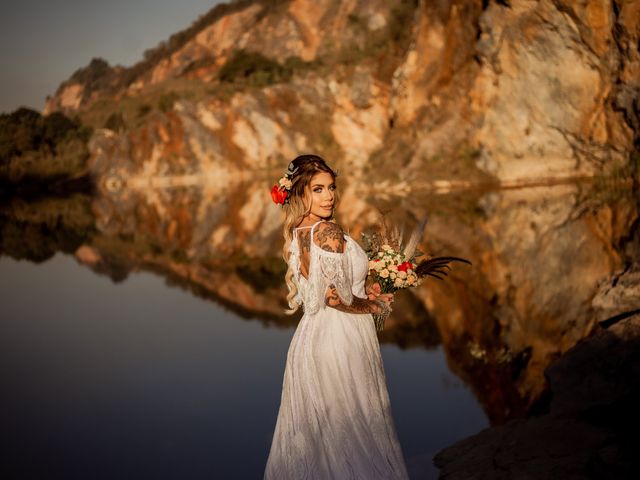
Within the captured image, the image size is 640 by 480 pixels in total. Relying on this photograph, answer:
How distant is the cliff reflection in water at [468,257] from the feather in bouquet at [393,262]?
604mm

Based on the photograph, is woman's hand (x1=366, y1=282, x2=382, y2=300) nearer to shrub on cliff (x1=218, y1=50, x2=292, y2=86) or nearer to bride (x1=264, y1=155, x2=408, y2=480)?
bride (x1=264, y1=155, x2=408, y2=480)

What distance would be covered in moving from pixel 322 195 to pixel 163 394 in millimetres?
5419

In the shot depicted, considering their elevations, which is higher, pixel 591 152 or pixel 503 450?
pixel 591 152

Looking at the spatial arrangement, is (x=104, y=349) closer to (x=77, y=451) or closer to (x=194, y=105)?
(x=77, y=451)

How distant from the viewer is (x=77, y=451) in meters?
7.27

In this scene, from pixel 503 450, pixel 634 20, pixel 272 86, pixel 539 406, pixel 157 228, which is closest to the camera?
pixel 503 450

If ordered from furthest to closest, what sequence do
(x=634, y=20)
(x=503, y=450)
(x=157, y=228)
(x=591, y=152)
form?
(x=591, y=152) < (x=634, y=20) < (x=157, y=228) < (x=503, y=450)

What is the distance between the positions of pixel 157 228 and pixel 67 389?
18.8m

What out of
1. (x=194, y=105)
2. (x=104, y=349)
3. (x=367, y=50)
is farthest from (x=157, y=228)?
(x=194, y=105)

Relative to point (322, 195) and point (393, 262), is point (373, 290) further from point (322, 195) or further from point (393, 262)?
point (322, 195)

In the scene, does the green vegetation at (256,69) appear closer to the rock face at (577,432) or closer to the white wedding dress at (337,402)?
the rock face at (577,432)

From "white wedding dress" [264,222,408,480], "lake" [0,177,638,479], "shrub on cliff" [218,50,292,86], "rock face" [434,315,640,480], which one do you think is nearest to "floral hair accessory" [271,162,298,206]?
"white wedding dress" [264,222,408,480]

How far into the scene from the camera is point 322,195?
14.9 ft

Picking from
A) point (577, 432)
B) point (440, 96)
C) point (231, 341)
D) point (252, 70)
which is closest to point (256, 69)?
point (252, 70)
